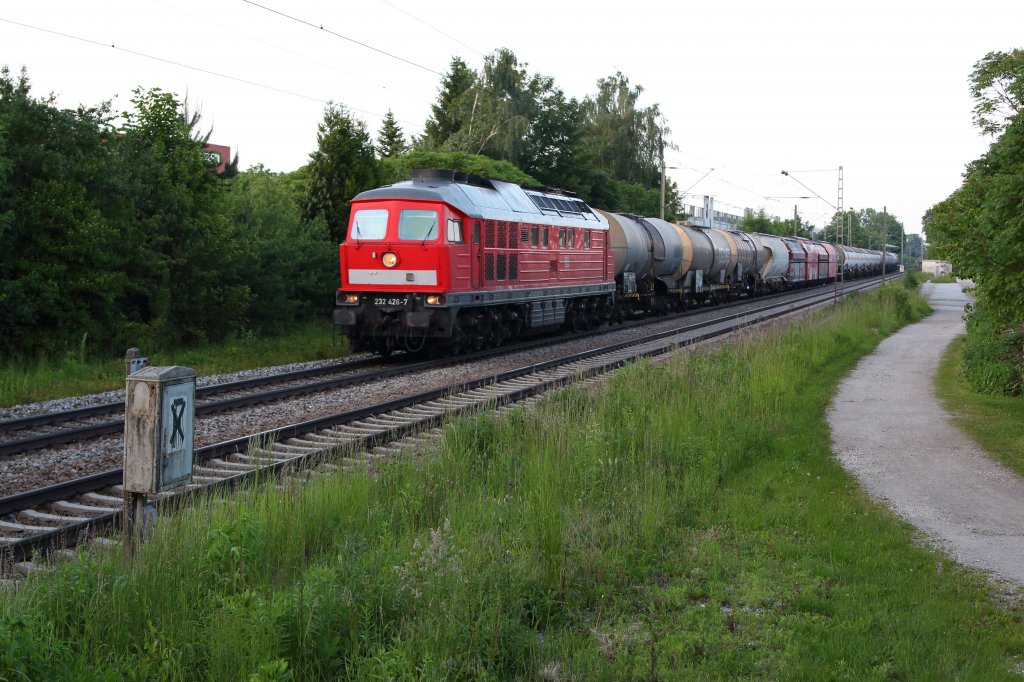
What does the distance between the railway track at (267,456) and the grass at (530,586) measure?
1.01m

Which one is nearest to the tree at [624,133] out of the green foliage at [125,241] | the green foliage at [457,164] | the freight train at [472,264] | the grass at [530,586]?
the green foliage at [457,164]

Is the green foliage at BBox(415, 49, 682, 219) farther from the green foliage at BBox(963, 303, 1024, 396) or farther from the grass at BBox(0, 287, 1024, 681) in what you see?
the grass at BBox(0, 287, 1024, 681)

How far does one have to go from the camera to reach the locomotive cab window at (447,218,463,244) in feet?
58.9

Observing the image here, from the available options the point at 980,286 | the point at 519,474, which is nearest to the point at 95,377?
the point at 519,474

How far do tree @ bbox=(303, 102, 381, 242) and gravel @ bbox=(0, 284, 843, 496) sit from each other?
27.6ft

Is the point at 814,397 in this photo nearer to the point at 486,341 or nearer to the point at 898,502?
the point at 898,502

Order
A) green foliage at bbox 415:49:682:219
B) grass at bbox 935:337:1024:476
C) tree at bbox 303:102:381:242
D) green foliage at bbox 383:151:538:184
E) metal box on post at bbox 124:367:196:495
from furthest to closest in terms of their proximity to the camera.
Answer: green foliage at bbox 415:49:682:219 < green foliage at bbox 383:151:538:184 < tree at bbox 303:102:381:242 < grass at bbox 935:337:1024:476 < metal box on post at bbox 124:367:196:495

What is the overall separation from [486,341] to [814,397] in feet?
27.1

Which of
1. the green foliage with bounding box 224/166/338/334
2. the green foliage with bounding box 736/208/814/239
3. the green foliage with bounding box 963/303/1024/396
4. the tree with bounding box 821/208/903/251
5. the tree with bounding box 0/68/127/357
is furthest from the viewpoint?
the tree with bounding box 821/208/903/251

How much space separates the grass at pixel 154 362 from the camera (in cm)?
1397

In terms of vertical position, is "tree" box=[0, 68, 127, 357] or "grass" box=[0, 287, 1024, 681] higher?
"tree" box=[0, 68, 127, 357]

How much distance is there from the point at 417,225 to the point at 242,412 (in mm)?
6639

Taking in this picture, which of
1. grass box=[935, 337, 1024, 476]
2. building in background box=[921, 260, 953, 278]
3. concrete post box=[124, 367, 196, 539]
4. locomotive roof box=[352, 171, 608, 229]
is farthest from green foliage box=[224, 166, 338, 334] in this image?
building in background box=[921, 260, 953, 278]

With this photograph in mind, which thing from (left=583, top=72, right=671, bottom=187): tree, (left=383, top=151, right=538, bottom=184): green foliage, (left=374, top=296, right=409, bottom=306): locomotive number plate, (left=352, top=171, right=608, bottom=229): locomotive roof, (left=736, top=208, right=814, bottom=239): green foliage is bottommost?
(left=374, top=296, right=409, bottom=306): locomotive number plate
